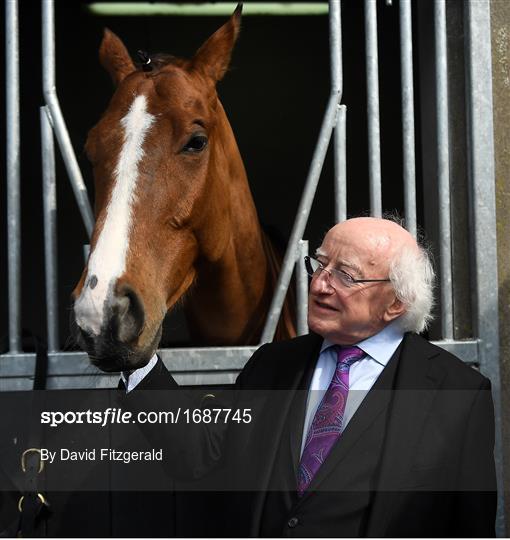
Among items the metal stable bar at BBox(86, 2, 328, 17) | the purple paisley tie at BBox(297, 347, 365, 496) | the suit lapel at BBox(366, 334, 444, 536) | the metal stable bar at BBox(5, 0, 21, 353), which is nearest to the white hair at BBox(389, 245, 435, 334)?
the suit lapel at BBox(366, 334, 444, 536)

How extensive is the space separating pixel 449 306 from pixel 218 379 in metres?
0.84

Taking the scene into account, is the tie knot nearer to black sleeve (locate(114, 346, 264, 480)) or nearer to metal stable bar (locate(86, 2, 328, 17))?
black sleeve (locate(114, 346, 264, 480))

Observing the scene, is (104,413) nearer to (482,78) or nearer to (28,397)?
(28,397)

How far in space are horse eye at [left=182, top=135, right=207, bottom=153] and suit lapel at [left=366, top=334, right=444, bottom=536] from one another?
0.88m

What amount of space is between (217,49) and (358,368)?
1224 mm

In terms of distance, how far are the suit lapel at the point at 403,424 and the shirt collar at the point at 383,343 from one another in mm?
53

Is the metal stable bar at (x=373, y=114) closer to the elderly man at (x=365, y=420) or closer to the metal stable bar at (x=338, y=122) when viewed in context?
the metal stable bar at (x=338, y=122)

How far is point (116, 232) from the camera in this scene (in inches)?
79.7

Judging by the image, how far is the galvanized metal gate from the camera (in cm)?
256

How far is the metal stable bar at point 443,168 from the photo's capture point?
2639mm

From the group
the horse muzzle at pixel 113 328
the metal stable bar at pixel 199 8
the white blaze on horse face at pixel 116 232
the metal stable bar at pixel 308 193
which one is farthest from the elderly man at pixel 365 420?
Result: the metal stable bar at pixel 199 8

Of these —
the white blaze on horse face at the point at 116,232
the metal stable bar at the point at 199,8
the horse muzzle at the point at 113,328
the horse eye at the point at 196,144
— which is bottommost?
the horse muzzle at the point at 113,328

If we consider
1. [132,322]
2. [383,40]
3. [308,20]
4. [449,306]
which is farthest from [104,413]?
[308,20]

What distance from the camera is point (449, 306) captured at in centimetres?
267
